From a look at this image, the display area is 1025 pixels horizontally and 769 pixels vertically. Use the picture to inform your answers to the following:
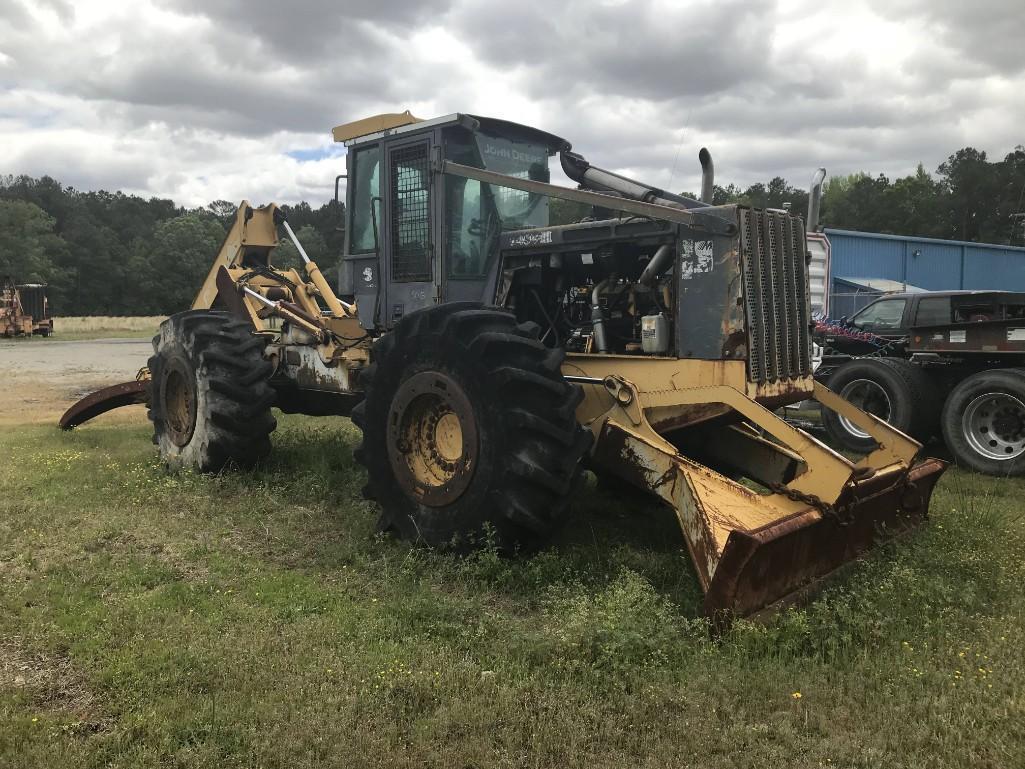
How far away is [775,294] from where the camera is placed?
5516 millimetres

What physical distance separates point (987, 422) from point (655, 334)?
5.48m

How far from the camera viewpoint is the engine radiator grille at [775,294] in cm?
527

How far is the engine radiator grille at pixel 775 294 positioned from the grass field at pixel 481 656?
1.40 meters

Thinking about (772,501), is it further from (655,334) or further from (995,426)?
(995,426)

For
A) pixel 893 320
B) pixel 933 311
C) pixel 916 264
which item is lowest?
pixel 893 320

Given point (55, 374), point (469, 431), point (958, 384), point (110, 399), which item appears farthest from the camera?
point (55, 374)

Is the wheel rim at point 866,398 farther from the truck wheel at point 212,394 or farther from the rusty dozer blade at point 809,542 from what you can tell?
the truck wheel at point 212,394

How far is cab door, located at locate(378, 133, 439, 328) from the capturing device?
6547mm

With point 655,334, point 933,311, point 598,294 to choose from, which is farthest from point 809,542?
point 933,311

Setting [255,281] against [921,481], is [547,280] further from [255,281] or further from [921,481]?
[255,281]

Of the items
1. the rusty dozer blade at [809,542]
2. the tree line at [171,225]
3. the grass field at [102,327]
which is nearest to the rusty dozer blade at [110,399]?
the rusty dozer blade at [809,542]

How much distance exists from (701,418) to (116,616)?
3.63 meters

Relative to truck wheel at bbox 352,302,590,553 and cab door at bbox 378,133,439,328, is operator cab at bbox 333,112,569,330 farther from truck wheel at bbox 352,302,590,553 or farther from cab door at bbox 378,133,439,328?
truck wheel at bbox 352,302,590,553

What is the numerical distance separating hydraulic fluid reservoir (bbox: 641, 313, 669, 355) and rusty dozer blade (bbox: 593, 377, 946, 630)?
1.16ft
